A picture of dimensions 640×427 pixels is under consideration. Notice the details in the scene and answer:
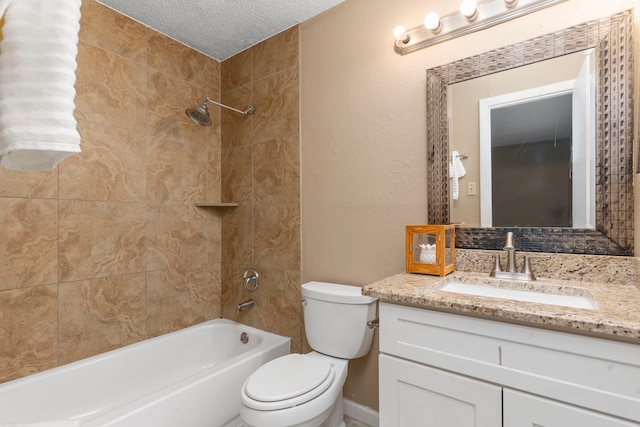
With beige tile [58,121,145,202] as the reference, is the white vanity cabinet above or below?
below

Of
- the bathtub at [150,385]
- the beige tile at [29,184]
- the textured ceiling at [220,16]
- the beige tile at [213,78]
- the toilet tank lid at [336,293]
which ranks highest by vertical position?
the textured ceiling at [220,16]

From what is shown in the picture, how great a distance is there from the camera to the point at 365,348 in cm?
157

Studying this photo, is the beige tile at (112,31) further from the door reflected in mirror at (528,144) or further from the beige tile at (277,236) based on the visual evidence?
the door reflected in mirror at (528,144)

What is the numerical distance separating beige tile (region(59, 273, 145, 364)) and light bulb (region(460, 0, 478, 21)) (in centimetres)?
217

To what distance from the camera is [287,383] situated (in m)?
1.32

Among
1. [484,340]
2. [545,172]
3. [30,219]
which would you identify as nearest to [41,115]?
[30,219]

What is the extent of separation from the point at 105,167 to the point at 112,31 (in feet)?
2.54

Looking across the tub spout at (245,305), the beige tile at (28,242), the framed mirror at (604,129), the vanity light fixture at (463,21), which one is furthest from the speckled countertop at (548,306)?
the beige tile at (28,242)

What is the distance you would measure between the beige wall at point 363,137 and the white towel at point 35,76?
1269 mm

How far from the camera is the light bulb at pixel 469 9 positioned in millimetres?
1321

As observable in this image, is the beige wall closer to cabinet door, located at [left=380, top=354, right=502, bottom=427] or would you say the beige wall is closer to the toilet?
the toilet

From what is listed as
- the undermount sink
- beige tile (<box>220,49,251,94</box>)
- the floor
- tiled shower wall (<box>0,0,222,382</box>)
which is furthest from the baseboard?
beige tile (<box>220,49,251,94</box>)

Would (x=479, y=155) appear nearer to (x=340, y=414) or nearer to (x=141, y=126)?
(x=340, y=414)

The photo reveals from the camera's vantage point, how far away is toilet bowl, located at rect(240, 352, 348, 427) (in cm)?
119
